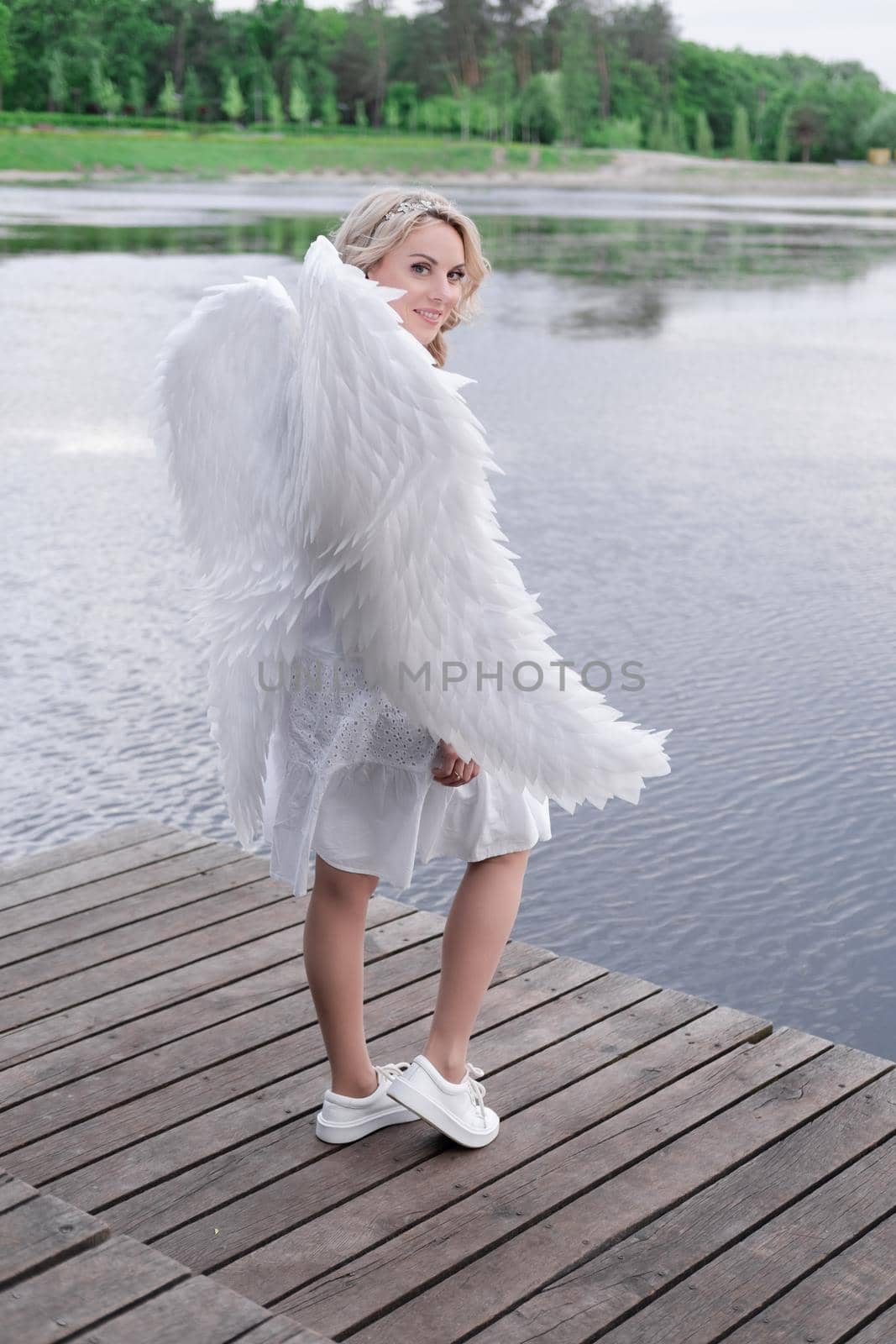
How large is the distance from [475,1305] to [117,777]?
2454 millimetres

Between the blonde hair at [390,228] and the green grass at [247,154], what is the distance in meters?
38.9

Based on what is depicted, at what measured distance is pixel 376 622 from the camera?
75.7 inches

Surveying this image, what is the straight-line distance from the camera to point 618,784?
201cm

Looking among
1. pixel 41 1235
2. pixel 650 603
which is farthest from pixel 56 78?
pixel 41 1235

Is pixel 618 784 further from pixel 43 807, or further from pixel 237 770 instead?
pixel 43 807

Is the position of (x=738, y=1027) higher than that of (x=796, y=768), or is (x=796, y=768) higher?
(x=738, y=1027)

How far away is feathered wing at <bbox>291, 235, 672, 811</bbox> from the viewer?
181 centimetres

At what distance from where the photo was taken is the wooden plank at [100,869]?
2.95 metres

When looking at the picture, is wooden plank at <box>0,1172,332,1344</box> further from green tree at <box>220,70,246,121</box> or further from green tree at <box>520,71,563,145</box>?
green tree at <box>520,71,563,145</box>

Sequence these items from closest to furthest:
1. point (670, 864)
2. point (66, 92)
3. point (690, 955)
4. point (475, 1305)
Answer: point (475, 1305) < point (690, 955) < point (670, 864) < point (66, 92)

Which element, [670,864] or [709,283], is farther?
[709,283]

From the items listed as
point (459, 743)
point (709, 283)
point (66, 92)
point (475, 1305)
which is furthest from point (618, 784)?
point (66, 92)

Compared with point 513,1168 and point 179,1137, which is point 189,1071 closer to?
point 179,1137

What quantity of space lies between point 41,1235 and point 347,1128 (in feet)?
1.90
